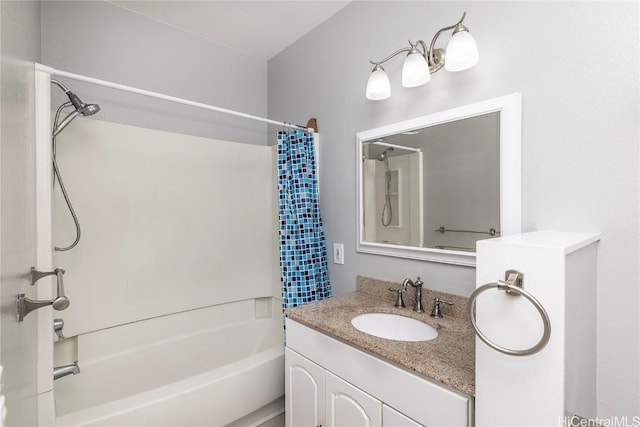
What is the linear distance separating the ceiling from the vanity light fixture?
0.72m

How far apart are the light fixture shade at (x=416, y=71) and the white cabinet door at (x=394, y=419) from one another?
4.40 feet

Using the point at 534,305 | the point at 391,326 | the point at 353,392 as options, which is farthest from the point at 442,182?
the point at 353,392

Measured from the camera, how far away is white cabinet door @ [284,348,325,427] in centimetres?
134

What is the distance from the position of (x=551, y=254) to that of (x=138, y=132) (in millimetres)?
2081

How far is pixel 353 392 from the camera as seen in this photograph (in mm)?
1188

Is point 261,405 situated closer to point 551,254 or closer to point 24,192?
point 24,192

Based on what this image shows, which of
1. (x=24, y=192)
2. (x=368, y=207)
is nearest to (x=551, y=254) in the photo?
(x=368, y=207)

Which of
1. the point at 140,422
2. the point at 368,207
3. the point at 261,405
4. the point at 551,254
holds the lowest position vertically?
the point at 261,405

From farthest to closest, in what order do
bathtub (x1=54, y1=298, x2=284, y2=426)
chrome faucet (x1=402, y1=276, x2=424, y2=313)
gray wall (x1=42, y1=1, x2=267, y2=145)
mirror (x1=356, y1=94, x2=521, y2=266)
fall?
gray wall (x1=42, y1=1, x2=267, y2=145), chrome faucet (x1=402, y1=276, x2=424, y2=313), bathtub (x1=54, y1=298, x2=284, y2=426), mirror (x1=356, y1=94, x2=521, y2=266)

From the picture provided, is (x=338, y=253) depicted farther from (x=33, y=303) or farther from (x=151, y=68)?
(x=151, y=68)

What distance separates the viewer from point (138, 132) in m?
1.84

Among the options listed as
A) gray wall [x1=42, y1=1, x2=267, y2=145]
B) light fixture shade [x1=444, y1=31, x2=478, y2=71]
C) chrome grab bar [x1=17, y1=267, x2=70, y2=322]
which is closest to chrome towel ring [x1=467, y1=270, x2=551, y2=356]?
light fixture shade [x1=444, y1=31, x2=478, y2=71]

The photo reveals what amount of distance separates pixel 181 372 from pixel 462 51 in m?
2.36

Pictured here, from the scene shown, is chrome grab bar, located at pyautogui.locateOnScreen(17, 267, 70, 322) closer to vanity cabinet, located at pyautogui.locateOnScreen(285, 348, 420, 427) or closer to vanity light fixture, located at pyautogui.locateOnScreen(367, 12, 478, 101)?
vanity cabinet, located at pyautogui.locateOnScreen(285, 348, 420, 427)
